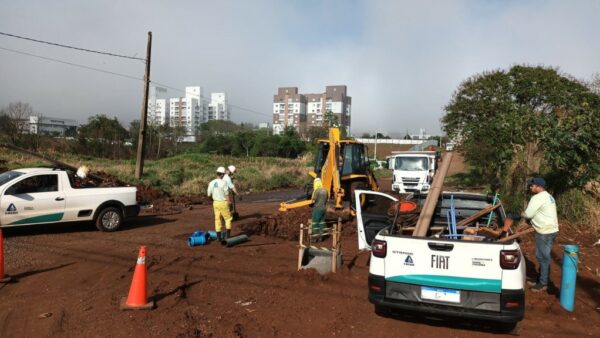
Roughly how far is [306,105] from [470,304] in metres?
119

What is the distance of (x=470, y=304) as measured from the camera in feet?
16.6

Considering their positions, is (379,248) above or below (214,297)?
above

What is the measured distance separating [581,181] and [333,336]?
34.9ft

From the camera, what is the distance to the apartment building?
11050 cm

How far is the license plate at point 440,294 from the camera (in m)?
5.12

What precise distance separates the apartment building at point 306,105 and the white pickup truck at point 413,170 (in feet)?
273

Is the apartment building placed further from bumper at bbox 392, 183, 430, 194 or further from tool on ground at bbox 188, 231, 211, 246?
tool on ground at bbox 188, 231, 211, 246

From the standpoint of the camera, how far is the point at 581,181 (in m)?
12.8

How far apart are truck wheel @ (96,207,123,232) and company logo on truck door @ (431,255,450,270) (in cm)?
937

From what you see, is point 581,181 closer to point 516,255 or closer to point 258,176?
point 516,255

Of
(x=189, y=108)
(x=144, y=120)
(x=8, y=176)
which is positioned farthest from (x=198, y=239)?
(x=189, y=108)

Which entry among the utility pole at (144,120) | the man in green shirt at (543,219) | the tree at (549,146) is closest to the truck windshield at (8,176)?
the utility pole at (144,120)

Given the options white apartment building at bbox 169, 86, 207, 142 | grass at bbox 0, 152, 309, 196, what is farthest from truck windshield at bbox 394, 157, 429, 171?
white apartment building at bbox 169, 86, 207, 142

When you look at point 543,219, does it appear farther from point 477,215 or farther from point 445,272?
point 445,272
